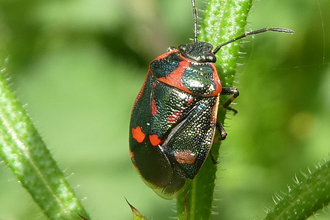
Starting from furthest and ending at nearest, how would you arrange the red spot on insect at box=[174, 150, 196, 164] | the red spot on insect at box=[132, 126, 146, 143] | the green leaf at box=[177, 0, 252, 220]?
the red spot on insect at box=[132, 126, 146, 143]
the red spot on insect at box=[174, 150, 196, 164]
the green leaf at box=[177, 0, 252, 220]

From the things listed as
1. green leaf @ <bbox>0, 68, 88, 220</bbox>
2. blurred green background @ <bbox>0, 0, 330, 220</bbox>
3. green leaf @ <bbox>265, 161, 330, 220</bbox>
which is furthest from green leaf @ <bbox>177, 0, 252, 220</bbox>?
blurred green background @ <bbox>0, 0, 330, 220</bbox>

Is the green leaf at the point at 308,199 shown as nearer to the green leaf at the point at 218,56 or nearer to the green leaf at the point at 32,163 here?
the green leaf at the point at 218,56

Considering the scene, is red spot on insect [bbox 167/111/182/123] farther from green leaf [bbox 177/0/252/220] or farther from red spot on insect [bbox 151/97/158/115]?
green leaf [bbox 177/0/252/220]

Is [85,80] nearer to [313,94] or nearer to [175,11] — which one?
[175,11]

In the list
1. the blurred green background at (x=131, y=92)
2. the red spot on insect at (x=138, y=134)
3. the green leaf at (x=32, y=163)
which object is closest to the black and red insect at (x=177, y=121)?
the red spot on insect at (x=138, y=134)

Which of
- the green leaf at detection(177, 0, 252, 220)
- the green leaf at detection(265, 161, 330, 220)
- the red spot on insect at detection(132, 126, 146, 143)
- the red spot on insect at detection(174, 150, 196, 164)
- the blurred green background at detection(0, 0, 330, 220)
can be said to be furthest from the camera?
the blurred green background at detection(0, 0, 330, 220)
